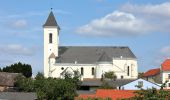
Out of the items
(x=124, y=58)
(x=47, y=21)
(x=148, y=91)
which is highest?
(x=47, y=21)

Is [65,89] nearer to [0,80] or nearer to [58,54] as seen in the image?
[0,80]

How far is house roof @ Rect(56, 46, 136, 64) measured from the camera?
123 meters

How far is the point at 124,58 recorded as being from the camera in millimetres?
121938

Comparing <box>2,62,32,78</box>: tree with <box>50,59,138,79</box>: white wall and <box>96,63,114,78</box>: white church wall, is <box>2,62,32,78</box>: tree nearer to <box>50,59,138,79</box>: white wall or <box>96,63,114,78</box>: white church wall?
<box>50,59,138,79</box>: white wall

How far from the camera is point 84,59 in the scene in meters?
125

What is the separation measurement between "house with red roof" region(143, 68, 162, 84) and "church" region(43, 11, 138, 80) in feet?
14.0

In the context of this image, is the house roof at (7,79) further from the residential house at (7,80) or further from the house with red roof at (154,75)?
the house with red roof at (154,75)

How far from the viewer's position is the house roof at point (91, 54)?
123 metres

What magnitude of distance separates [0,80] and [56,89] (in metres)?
39.9

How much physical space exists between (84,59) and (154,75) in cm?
1621

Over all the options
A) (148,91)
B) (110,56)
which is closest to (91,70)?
(110,56)

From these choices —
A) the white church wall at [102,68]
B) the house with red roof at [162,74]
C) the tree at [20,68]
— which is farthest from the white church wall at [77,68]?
the house with red roof at [162,74]

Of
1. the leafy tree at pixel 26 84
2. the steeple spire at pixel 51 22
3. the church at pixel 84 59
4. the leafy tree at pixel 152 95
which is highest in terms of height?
the steeple spire at pixel 51 22

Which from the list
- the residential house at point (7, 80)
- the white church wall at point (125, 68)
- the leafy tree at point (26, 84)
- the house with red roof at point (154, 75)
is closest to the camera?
the leafy tree at point (26, 84)
